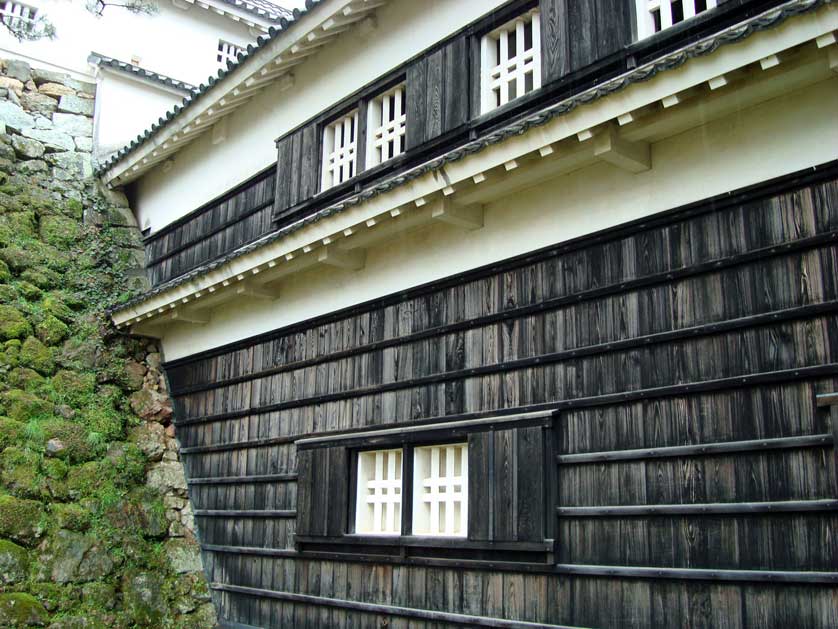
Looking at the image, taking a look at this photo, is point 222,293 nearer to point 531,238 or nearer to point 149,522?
point 149,522

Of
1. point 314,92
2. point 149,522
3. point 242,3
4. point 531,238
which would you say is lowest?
point 149,522

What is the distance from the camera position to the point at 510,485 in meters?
6.96

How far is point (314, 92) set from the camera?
36.5 ft

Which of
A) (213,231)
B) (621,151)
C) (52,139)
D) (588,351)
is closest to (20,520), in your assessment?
(213,231)

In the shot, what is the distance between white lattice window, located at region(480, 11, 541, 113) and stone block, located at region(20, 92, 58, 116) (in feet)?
40.8

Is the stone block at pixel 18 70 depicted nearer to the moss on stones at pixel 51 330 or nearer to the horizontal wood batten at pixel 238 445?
the moss on stones at pixel 51 330

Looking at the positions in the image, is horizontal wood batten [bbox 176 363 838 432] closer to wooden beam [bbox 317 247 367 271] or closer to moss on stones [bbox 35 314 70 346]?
wooden beam [bbox 317 247 367 271]

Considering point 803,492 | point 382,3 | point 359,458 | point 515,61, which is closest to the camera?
point 803,492

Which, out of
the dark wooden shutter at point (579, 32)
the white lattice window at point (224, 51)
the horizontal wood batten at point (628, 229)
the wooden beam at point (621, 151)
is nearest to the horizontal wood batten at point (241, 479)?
the horizontal wood batten at point (628, 229)

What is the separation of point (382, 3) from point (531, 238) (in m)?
4.35

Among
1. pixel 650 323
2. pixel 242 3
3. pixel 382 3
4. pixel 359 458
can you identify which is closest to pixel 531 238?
pixel 650 323

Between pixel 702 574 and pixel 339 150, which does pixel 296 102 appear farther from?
pixel 702 574

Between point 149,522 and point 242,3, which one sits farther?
point 242,3

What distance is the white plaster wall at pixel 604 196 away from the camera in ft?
18.4
